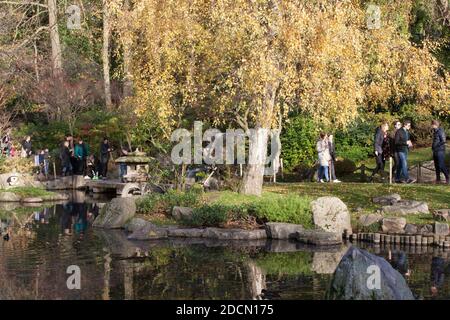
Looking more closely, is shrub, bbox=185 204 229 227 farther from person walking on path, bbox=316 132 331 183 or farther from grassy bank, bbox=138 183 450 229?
person walking on path, bbox=316 132 331 183

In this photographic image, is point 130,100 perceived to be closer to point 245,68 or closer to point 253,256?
point 245,68

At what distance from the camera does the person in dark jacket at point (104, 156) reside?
30516 millimetres

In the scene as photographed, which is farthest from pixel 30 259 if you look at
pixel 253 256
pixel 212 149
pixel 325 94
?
pixel 212 149

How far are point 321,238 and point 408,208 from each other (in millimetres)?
2530

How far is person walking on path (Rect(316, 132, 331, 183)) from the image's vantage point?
75.7 ft

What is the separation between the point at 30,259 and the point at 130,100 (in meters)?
8.80

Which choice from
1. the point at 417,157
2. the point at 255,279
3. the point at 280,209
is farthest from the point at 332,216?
the point at 417,157

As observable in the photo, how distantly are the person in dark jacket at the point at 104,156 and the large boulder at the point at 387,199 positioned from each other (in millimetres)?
14590

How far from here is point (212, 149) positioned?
74.5ft

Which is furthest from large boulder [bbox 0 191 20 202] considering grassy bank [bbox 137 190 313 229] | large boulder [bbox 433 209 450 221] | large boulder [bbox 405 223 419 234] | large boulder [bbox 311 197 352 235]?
large boulder [bbox 433 209 450 221]

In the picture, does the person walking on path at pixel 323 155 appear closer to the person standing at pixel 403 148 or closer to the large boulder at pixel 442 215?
the person standing at pixel 403 148

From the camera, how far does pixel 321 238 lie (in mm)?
15383

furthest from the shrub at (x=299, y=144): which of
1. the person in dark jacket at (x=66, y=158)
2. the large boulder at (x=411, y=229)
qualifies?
the large boulder at (x=411, y=229)

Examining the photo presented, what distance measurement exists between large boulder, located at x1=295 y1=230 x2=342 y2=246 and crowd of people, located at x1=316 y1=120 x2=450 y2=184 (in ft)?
21.1
